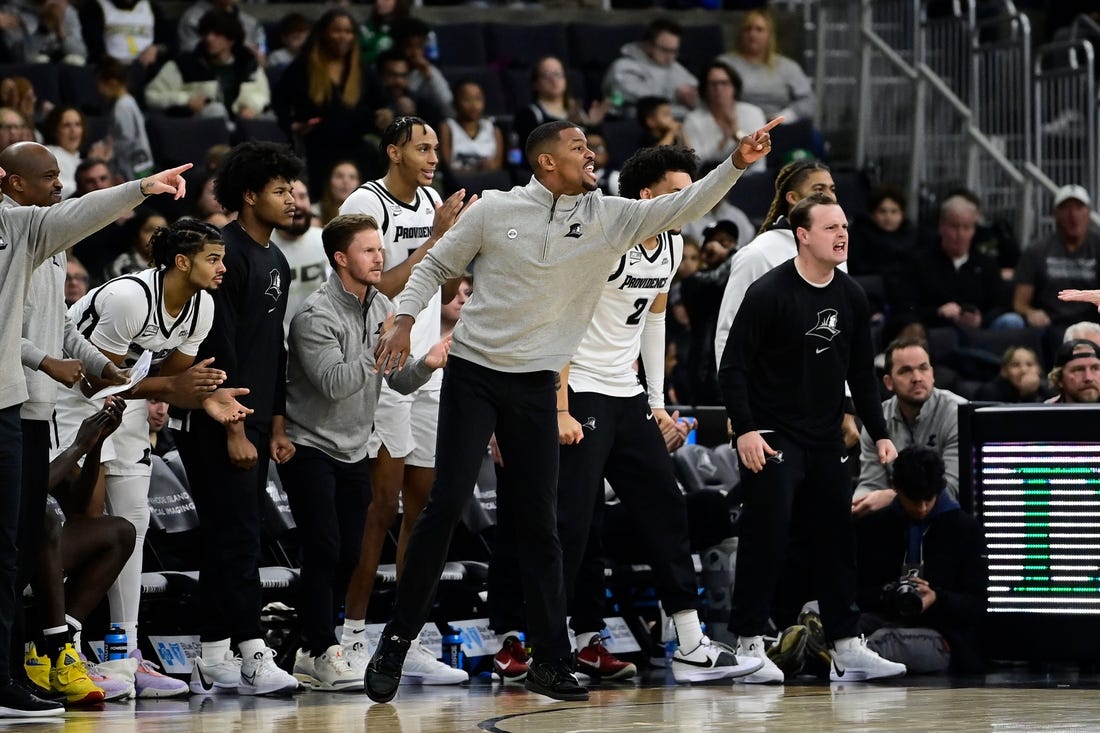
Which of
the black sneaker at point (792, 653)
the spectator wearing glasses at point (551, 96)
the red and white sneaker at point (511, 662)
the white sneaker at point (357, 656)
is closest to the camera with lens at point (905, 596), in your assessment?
the black sneaker at point (792, 653)

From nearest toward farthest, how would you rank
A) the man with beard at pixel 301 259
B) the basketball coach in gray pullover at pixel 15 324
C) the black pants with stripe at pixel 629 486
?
the basketball coach in gray pullover at pixel 15 324, the black pants with stripe at pixel 629 486, the man with beard at pixel 301 259

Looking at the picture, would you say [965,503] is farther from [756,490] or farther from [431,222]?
[431,222]

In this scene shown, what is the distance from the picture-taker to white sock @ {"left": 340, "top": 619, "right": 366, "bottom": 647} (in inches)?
307

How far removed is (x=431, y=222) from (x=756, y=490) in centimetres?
179

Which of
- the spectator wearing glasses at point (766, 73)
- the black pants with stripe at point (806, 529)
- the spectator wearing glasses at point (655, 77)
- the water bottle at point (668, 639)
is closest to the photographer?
the black pants with stripe at point (806, 529)

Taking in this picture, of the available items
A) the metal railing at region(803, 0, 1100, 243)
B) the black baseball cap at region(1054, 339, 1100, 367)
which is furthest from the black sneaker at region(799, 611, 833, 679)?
the metal railing at region(803, 0, 1100, 243)

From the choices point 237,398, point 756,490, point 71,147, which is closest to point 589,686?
point 756,490

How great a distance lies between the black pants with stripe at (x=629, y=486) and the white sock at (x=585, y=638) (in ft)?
1.20

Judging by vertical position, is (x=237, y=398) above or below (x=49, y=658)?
above

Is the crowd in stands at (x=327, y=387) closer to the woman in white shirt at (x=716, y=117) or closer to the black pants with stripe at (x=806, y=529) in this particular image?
the black pants with stripe at (x=806, y=529)

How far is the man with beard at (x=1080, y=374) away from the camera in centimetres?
930

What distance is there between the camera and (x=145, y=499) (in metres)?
7.66

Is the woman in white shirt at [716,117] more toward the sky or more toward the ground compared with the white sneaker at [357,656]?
more toward the sky

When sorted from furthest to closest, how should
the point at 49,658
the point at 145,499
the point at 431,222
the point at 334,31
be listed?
1. the point at 334,31
2. the point at 431,222
3. the point at 145,499
4. the point at 49,658
